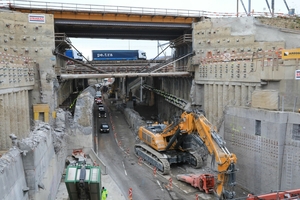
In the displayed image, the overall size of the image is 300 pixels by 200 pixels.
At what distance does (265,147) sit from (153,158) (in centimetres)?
838

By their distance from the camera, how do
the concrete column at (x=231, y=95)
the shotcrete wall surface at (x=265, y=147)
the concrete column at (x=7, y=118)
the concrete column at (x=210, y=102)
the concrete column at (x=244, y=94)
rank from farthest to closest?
the concrete column at (x=210, y=102) < the concrete column at (x=231, y=95) < the concrete column at (x=244, y=94) < the concrete column at (x=7, y=118) < the shotcrete wall surface at (x=265, y=147)

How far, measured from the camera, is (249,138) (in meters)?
18.0

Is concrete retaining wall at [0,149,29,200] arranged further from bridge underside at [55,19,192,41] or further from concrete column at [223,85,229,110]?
bridge underside at [55,19,192,41]

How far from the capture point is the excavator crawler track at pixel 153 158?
20487 mm

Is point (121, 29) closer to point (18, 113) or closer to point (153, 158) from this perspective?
point (18, 113)

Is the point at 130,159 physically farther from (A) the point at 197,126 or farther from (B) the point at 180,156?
(A) the point at 197,126

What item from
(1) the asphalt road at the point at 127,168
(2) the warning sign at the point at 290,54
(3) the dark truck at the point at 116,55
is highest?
(3) the dark truck at the point at 116,55

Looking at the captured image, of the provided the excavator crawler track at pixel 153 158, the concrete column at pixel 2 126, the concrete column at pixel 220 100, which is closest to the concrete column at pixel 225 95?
the concrete column at pixel 220 100

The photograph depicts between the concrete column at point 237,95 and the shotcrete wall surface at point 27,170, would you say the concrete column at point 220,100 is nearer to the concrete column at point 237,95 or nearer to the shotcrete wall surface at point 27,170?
the concrete column at point 237,95

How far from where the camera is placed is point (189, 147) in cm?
2253

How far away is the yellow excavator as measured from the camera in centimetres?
1515

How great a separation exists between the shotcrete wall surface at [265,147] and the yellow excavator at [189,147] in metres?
2.55

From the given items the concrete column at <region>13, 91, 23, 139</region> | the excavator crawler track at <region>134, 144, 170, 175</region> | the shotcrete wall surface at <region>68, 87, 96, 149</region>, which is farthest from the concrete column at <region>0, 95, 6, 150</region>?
the excavator crawler track at <region>134, 144, 170, 175</region>

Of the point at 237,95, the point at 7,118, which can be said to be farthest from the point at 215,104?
the point at 7,118
